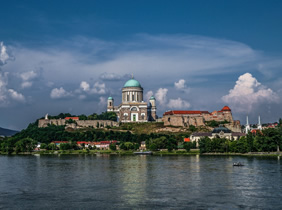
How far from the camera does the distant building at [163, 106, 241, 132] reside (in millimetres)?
119875

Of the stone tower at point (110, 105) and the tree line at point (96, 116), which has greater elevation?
the stone tower at point (110, 105)

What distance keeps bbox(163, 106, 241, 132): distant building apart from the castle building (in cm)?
640

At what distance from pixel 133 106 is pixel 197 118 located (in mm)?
19462

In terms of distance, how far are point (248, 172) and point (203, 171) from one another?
4733 mm

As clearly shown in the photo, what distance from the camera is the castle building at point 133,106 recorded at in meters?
125

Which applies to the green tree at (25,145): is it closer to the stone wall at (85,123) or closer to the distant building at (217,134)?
the stone wall at (85,123)

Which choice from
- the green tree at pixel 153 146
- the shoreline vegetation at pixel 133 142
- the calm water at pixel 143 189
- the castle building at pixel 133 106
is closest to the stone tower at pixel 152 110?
the castle building at pixel 133 106

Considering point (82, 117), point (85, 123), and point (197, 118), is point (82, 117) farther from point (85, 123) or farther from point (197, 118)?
point (197, 118)

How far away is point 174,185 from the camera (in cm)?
3478

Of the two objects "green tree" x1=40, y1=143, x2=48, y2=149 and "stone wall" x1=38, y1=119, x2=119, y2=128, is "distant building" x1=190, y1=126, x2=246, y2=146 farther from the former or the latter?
"green tree" x1=40, y1=143, x2=48, y2=149

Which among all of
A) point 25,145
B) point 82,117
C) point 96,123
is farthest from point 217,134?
point 25,145

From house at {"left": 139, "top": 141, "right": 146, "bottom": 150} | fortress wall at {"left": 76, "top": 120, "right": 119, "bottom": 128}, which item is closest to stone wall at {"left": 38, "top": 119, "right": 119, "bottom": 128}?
fortress wall at {"left": 76, "top": 120, "right": 119, "bottom": 128}

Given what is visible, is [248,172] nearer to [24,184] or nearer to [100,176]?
[100,176]

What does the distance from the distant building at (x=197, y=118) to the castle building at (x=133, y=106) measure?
6.40 meters
